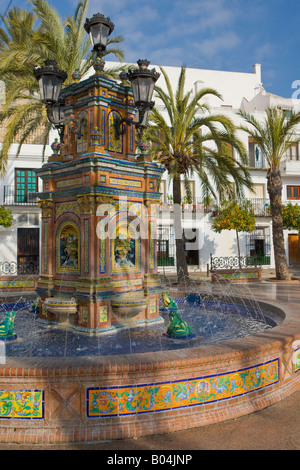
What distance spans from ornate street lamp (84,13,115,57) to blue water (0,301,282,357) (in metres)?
5.34

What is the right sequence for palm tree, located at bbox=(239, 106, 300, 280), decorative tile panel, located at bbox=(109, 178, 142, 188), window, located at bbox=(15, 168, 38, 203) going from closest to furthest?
decorative tile panel, located at bbox=(109, 178, 142, 188) → palm tree, located at bbox=(239, 106, 300, 280) → window, located at bbox=(15, 168, 38, 203)

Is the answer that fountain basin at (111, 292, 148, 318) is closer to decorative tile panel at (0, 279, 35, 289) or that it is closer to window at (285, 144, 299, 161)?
decorative tile panel at (0, 279, 35, 289)

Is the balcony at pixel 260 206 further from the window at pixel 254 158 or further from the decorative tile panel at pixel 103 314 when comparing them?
the decorative tile panel at pixel 103 314

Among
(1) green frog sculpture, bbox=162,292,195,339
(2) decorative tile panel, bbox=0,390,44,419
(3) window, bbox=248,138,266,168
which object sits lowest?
(2) decorative tile panel, bbox=0,390,44,419

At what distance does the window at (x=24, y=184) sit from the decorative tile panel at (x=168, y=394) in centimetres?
2143

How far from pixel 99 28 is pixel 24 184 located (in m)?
18.4

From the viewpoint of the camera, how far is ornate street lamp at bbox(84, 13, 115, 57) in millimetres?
6988

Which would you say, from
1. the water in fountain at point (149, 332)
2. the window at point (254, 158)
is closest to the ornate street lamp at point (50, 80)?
the water in fountain at point (149, 332)

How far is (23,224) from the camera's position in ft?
78.0

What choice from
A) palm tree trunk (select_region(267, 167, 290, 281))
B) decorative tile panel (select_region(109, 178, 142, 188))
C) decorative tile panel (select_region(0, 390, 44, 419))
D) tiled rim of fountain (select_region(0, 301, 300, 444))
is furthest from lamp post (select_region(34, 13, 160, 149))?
palm tree trunk (select_region(267, 167, 290, 281))

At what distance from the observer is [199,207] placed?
28062mm

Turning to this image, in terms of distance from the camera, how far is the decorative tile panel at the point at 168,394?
153 inches
